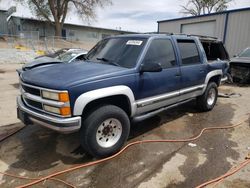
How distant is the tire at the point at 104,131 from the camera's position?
3.32 m

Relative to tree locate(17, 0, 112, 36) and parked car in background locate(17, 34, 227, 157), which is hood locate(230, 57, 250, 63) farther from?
tree locate(17, 0, 112, 36)

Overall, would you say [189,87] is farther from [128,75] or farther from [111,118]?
[111,118]

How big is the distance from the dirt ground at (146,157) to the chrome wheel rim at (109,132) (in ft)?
0.98

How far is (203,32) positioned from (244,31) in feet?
11.4

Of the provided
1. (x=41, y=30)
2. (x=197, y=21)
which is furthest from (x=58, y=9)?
(x=197, y=21)

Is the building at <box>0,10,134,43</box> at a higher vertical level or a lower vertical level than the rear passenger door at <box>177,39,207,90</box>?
higher

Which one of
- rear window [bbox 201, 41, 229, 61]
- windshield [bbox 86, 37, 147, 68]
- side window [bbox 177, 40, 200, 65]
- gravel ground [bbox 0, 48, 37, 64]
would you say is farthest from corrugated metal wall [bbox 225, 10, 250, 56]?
gravel ground [bbox 0, 48, 37, 64]

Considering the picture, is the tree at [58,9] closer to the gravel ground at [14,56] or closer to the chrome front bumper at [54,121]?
the gravel ground at [14,56]

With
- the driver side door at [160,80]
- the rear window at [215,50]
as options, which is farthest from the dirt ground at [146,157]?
the rear window at [215,50]

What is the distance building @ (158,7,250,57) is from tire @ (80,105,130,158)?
44.8ft

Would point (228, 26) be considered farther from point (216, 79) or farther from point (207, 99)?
point (207, 99)

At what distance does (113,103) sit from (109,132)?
490 millimetres

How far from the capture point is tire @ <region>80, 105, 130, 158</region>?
332 centimetres

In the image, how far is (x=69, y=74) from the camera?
3.38 metres
